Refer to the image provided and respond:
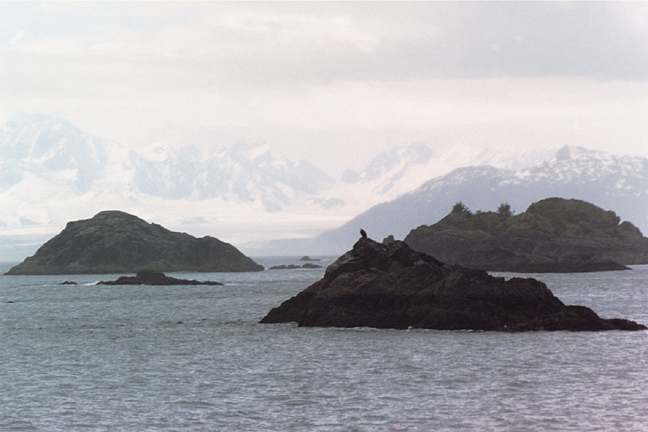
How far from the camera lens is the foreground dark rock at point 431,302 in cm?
5784

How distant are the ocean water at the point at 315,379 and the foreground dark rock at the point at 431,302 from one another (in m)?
2.32

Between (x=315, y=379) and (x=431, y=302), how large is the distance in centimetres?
2296

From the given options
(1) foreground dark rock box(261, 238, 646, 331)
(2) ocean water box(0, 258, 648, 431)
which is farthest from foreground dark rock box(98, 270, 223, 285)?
(1) foreground dark rock box(261, 238, 646, 331)

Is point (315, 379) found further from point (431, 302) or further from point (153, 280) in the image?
point (153, 280)

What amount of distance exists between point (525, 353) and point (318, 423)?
20085 mm

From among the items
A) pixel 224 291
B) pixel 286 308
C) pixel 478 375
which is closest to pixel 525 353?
pixel 478 375

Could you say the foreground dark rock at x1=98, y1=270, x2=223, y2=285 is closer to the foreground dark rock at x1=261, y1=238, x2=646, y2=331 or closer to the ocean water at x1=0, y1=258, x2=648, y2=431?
the ocean water at x1=0, y1=258, x2=648, y2=431

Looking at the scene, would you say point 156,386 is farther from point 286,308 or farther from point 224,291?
point 224,291

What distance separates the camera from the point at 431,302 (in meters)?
61.0

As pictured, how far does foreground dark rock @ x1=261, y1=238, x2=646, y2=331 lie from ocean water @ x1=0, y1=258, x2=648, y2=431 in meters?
2.32

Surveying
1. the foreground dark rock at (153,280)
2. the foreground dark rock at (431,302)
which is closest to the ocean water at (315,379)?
the foreground dark rock at (431,302)

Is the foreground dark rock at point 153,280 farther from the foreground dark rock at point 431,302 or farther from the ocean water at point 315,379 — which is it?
the foreground dark rock at point 431,302

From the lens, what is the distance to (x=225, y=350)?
170ft

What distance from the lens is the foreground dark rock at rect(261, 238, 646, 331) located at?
57844mm
